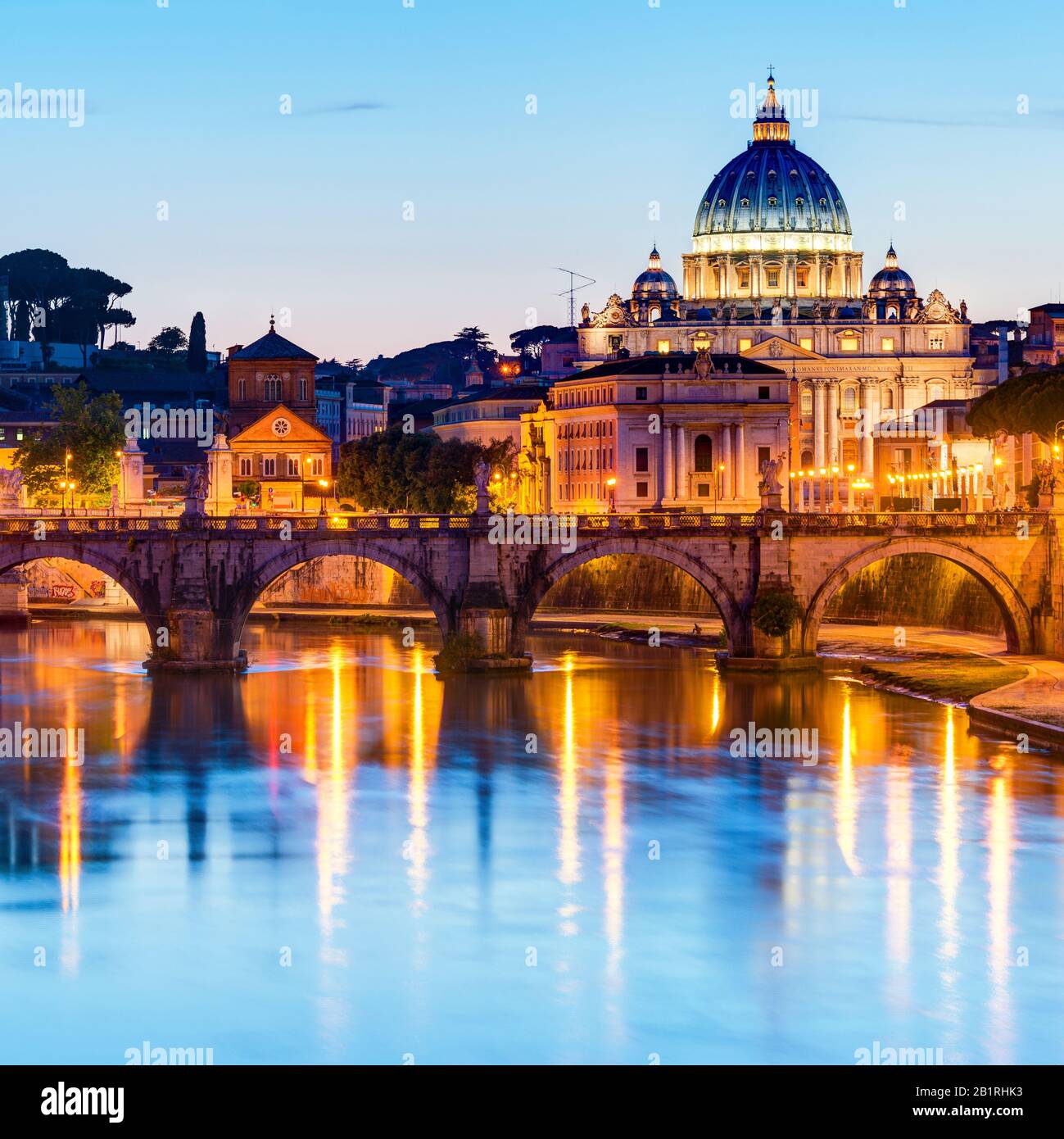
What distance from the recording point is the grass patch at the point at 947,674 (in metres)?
72.1

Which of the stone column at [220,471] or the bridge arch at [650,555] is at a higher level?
the stone column at [220,471]

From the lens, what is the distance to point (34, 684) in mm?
79562

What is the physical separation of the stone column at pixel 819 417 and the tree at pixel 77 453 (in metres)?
79.9

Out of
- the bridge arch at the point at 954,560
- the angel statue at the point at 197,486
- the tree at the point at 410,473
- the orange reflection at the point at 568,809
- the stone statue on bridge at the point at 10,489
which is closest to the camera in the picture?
the orange reflection at the point at 568,809

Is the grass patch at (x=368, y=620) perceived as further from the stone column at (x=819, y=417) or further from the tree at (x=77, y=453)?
the stone column at (x=819, y=417)

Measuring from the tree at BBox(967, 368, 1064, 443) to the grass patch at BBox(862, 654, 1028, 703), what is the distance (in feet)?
54.0

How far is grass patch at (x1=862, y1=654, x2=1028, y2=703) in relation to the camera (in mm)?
72125

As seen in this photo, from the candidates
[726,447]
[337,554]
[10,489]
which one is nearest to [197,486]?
[337,554]

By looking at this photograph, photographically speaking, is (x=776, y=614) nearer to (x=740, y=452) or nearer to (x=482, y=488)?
(x=482, y=488)

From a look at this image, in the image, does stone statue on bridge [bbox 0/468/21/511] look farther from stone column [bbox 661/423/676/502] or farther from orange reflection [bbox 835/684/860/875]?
orange reflection [bbox 835/684/860/875]

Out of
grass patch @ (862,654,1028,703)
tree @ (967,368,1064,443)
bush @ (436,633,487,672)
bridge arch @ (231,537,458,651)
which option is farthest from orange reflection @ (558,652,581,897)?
tree @ (967,368,1064,443)

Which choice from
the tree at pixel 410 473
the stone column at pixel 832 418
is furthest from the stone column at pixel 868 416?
the tree at pixel 410 473
